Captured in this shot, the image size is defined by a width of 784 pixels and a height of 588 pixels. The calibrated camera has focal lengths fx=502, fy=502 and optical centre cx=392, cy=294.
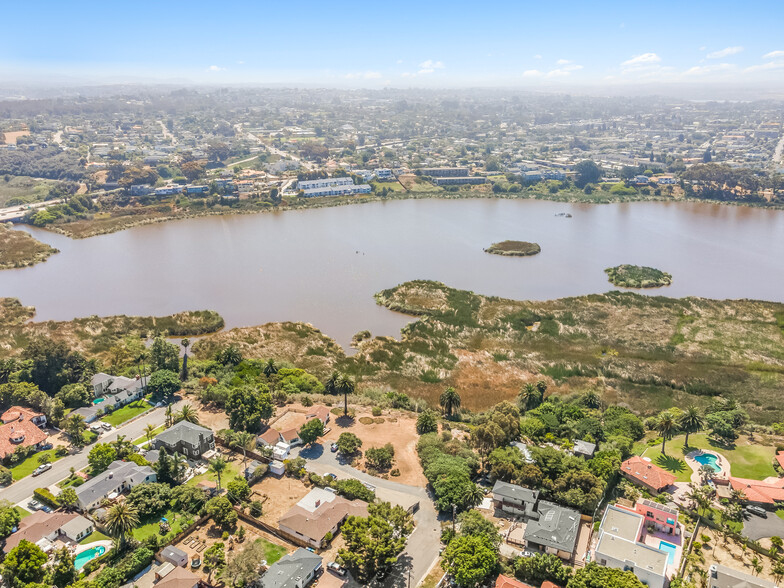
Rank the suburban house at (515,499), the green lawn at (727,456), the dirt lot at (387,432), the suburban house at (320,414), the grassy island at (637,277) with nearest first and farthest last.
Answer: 1. the suburban house at (515,499)
2. the green lawn at (727,456)
3. the dirt lot at (387,432)
4. the suburban house at (320,414)
5. the grassy island at (637,277)

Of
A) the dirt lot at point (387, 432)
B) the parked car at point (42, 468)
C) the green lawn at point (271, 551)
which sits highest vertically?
the parked car at point (42, 468)

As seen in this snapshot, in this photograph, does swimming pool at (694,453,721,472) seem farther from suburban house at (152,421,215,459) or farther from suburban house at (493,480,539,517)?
suburban house at (152,421,215,459)

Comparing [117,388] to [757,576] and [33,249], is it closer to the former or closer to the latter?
[757,576]

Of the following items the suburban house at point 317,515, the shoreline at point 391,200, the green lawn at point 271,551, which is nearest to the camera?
the green lawn at point 271,551

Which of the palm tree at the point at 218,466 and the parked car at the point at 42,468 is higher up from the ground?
the palm tree at the point at 218,466

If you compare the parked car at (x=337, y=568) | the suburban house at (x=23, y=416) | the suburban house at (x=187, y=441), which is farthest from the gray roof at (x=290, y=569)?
the suburban house at (x=23, y=416)

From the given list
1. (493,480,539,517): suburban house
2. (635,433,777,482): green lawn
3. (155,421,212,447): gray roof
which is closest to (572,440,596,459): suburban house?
(635,433,777,482): green lawn

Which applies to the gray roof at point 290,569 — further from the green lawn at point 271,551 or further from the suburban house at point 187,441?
the suburban house at point 187,441

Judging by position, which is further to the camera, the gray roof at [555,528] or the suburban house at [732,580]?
the gray roof at [555,528]
